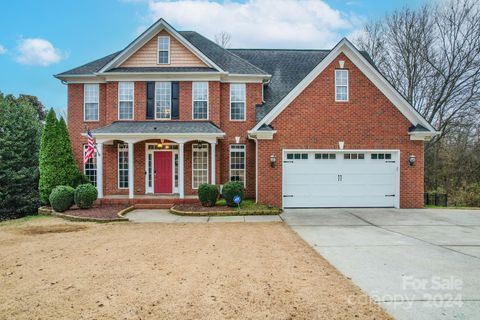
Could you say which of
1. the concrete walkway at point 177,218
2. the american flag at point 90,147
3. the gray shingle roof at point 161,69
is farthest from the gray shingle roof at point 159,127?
the concrete walkway at point 177,218

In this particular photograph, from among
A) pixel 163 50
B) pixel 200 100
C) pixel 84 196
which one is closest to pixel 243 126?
pixel 200 100

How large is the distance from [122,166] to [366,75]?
12.4 m

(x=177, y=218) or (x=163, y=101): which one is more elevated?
(x=163, y=101)

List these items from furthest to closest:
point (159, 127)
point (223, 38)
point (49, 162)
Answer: point (223, 38) → point (159, 127) → point (49, 162)

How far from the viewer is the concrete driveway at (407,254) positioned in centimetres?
407

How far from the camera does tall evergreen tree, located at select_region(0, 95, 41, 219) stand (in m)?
14.7

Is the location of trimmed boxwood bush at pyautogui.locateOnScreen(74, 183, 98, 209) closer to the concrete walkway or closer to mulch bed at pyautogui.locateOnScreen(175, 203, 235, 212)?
the concrete walkway

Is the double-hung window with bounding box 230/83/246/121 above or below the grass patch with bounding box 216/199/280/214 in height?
above

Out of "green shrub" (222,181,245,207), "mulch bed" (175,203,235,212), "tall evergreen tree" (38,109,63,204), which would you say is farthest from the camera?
"tall evergreen tree" (38,109,63,204)

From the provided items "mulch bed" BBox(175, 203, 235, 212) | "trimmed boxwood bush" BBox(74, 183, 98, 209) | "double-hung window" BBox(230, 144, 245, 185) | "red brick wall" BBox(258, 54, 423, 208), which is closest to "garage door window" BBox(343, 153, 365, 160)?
"red brick wall" BBox(258, 54, 423, 208)

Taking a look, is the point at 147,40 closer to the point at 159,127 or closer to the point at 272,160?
the point at 159,127

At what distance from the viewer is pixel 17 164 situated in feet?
49.6

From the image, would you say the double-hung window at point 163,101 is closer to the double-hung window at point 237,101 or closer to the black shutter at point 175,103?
the black shutter at point 175,103

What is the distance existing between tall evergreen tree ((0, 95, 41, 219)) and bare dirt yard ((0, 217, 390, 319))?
7.69 meters
